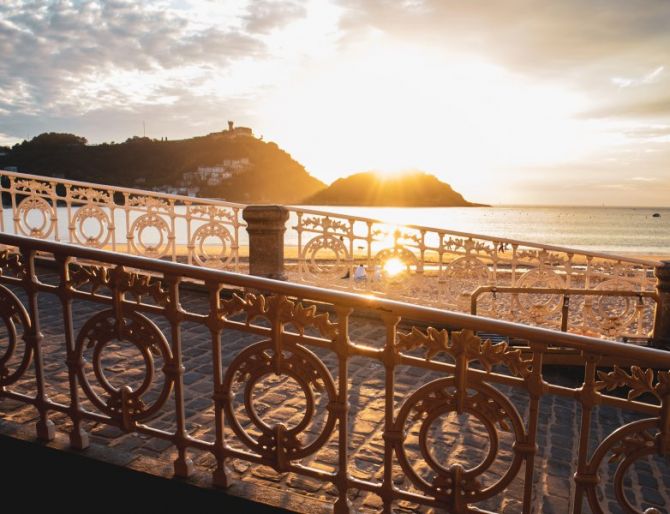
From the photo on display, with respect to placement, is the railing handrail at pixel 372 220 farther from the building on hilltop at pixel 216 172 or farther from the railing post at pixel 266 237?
the building on hilltop at pixel 216 172

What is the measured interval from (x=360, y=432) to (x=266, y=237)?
474 centimetres

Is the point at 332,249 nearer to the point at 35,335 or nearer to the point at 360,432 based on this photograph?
the point at 360,432

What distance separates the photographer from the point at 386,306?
7.43ft

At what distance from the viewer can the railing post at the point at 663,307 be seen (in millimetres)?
7352

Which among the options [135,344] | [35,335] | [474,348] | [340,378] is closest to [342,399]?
[340,378]

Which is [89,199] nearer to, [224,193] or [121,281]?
[121,281]

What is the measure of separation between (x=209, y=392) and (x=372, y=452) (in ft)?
6.39

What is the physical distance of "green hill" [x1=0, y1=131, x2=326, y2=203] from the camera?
57.7m

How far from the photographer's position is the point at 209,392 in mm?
4867

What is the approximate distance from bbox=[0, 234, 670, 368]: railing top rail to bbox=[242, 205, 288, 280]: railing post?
16.8ft

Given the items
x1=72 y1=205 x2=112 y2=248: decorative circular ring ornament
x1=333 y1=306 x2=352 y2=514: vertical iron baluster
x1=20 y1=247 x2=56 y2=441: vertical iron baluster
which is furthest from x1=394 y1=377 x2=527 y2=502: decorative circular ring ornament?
x1=72 y1=205 x2=112 y2=248: decorative circular ring ornament

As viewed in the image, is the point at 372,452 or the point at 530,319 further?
the point at 530,319

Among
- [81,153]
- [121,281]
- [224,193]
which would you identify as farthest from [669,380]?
[224,193]

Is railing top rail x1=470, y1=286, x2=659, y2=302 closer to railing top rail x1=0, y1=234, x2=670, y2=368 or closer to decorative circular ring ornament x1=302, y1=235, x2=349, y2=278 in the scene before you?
decorative circular ring ornament x1=302, y1=235, x2=349, y2=278
